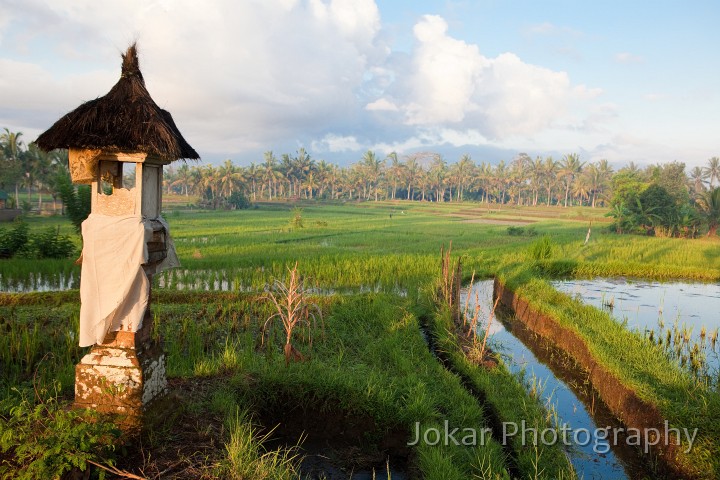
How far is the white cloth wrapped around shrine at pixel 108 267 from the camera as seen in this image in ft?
11.9

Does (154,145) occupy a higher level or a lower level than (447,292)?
higher

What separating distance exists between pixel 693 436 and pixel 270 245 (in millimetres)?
14606

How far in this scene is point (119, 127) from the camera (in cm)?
355

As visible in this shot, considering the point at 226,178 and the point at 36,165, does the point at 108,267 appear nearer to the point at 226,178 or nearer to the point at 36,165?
the point at 36,165

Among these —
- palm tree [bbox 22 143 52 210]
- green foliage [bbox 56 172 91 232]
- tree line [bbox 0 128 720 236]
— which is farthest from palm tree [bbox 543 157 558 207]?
green foliage [bbox 56 172 91 232]

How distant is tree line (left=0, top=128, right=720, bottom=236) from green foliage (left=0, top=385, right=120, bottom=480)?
3078 centimetres

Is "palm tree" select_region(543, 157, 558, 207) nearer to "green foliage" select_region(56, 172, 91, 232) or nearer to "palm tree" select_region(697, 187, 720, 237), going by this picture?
"palm tree" select_region(697, 187, 720, 237)

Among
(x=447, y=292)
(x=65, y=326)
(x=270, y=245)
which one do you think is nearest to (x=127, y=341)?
(x=65, y=326)

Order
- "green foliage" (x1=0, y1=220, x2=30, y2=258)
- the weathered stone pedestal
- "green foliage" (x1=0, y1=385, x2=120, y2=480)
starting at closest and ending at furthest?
"green foliage" (x1=0, y1=385, x2=120, y2=480), the weathered stone pedestal, "green foliage" (x1=0, y1=220, x2=30, y2=258)

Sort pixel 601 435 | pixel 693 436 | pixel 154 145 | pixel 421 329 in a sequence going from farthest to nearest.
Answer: pixel 421 329 < pixel 601 435 < pixel 693 436 < pixel 154 145

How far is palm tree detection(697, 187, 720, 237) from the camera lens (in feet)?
87.4

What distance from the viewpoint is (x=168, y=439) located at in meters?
3.65

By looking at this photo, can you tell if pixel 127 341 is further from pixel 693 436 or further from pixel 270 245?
pixel 270 245

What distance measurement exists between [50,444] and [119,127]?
224cm
